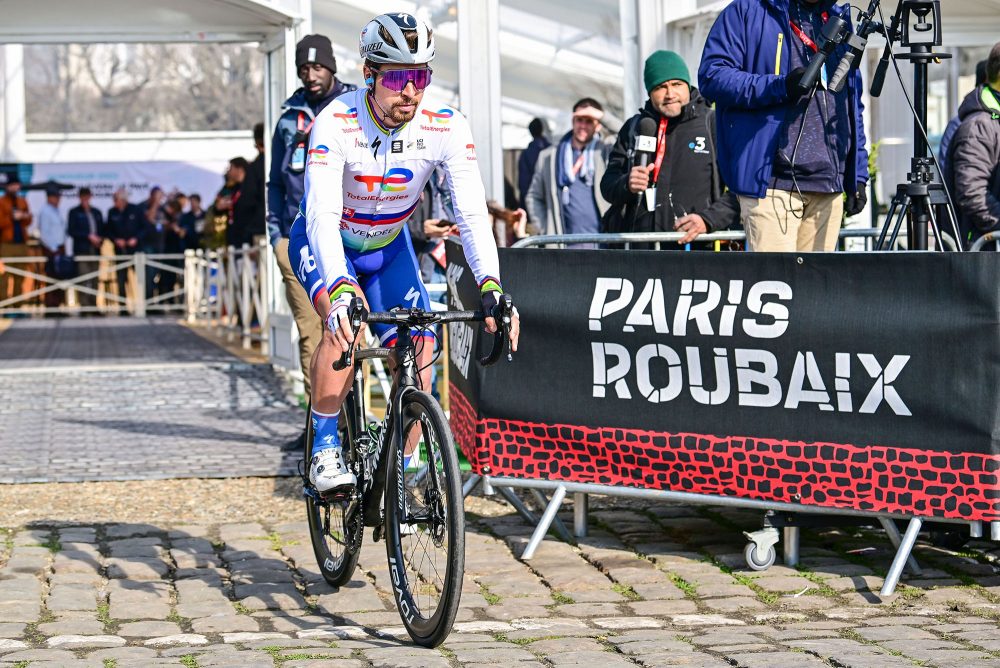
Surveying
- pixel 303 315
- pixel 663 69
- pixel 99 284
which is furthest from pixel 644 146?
pixel 99 284

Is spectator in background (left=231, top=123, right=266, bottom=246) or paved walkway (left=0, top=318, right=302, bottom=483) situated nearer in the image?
paved walkway (left=0, top=318, right=302, bottom=483)

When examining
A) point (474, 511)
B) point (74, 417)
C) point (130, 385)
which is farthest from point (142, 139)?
point (474, 511)

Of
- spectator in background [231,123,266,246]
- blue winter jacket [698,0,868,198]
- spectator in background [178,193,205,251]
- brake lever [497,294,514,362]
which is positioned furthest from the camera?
spectator in background [178,193,205,251]

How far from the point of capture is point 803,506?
20.3 feet

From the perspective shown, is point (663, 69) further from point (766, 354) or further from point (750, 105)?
point (766, 354)

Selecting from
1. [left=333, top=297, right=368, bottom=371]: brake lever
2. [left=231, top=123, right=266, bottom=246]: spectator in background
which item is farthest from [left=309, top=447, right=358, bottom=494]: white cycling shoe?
[left=231, top=123, right=266, bottom=246]: spectator in background

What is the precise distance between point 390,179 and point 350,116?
0.28m

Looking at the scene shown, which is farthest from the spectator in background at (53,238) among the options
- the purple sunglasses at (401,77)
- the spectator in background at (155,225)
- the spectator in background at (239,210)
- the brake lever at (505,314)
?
the brake lever at (505,314)

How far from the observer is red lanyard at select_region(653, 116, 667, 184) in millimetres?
8578

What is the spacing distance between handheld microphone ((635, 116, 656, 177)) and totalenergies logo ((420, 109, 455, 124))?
280cm

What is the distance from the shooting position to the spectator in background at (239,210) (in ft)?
53.7

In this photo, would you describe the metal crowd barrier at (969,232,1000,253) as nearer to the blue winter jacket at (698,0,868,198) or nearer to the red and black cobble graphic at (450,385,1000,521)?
the blue winter jacket at (698,0,868,198)

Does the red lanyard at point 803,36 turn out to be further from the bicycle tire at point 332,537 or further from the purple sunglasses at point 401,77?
the bicycle tire at point 332,537

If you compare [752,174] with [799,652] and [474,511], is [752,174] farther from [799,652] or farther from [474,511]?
[799,652]
